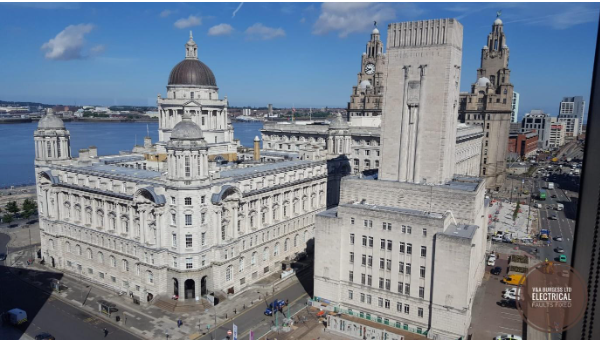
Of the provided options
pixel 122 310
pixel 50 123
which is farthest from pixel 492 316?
pixel 50 123

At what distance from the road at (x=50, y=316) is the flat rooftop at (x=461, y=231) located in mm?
44372

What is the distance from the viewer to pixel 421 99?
2520 inches

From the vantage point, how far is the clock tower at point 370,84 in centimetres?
15262

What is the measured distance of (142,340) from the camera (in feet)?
189

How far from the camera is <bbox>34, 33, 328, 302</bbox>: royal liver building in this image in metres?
66.0

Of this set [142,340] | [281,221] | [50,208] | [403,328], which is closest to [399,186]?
[403,328]

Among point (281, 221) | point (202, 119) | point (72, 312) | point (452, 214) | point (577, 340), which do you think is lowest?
point (72, 312)

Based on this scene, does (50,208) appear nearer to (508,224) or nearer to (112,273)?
(112,273)

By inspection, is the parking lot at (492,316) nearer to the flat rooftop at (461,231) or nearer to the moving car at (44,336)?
the flat rooftop at (461,231)

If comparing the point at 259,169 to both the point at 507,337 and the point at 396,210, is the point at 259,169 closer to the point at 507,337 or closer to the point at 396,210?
the point at 396,210

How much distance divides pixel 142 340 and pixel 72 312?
51.0 feet

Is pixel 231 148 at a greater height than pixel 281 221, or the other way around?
pixel 231 148

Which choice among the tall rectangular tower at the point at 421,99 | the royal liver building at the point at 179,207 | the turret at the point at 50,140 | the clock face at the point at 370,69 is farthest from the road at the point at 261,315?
the clock face at the point at 370,69

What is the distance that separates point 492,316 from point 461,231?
1710cm
